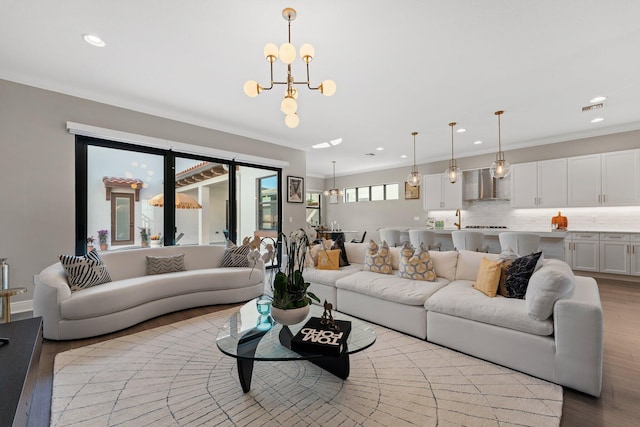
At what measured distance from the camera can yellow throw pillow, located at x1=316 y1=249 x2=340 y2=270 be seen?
3875mm

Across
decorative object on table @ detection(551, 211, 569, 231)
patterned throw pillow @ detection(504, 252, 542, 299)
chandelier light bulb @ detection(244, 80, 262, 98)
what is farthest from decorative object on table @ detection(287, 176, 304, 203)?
decorative object on table @ detection(551, 211, 569, 231)

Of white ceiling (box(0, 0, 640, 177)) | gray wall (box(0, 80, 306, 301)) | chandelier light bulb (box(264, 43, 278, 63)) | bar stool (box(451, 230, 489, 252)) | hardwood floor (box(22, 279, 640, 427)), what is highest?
white ceiling (box(0, 0, 640, 177))

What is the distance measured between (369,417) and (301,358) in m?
0.54

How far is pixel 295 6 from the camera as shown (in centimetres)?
220

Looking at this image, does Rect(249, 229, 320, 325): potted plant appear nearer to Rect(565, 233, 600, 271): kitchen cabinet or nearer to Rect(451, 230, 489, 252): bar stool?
Rect(451, 230, 489, 252): bar stool

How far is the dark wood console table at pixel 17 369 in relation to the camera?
2.55 feet

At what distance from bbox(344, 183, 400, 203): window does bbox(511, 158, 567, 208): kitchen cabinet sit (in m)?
3.20

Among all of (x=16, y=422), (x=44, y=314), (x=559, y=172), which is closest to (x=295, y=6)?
(x=16, y=422)

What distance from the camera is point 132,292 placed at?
10.0 ft

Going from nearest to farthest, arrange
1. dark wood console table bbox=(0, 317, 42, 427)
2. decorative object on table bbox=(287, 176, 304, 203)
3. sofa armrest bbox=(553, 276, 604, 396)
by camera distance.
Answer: dark wood console table bbox=(0, 317, 42, 427) < sofa armrest bbox=(553, 276, 604, 396) < decorative object on table bbox=(287, 176, 304, 203)

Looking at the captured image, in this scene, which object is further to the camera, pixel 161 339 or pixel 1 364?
pixel 161 339

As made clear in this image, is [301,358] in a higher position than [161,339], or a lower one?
higher

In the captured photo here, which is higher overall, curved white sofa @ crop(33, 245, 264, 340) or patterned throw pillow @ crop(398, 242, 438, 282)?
patterned throw pillow @ crop(398, 242, 438, 282)

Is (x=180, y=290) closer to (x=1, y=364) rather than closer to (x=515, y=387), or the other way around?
(x=1, y=364)
